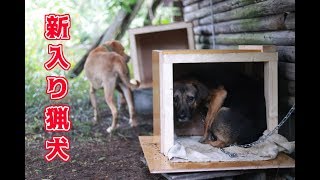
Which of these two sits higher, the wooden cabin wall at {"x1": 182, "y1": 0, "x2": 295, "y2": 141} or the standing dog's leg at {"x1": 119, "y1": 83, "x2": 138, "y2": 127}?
the wooden cabin wall at {"x1": 182, "y1": 0, "x2": 295, "y2": 141}

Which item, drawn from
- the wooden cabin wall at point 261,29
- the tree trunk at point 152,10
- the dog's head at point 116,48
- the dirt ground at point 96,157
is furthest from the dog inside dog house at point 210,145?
the tree trunk at point 152,10

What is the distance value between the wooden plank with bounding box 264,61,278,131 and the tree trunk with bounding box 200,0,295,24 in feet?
1.98

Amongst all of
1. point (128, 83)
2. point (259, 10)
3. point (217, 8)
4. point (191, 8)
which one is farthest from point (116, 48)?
point (259, 10)

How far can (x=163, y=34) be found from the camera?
829 centimetres

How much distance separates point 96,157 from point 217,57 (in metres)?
2.03

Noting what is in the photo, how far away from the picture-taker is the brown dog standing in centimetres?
695

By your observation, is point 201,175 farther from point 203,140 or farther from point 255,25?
point 255,25

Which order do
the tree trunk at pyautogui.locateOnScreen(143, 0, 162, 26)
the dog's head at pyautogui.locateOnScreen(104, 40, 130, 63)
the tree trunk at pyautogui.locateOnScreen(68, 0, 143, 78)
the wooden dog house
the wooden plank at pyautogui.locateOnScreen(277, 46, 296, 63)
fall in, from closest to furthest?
the wooden plank at pyautogui.locateOnScreen(277, 46, 296, 63), the dog's head at pyautogui.locateOnScreen(104, 40, 130, 63), the wooden dog house, the tree trunk at pyautogui.locateOnScreen(68, 0, 143, 78), the tree trunk at pyautogui.locateOnScreen(143, 0, 162, 26)

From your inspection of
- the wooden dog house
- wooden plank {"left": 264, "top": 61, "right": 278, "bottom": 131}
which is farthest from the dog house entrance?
the wooden dog house

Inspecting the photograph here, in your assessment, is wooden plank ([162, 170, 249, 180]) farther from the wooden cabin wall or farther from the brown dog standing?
the brown dog standing

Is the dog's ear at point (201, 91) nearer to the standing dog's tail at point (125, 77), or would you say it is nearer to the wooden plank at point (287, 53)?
the wooden plank at point (287, 53)
